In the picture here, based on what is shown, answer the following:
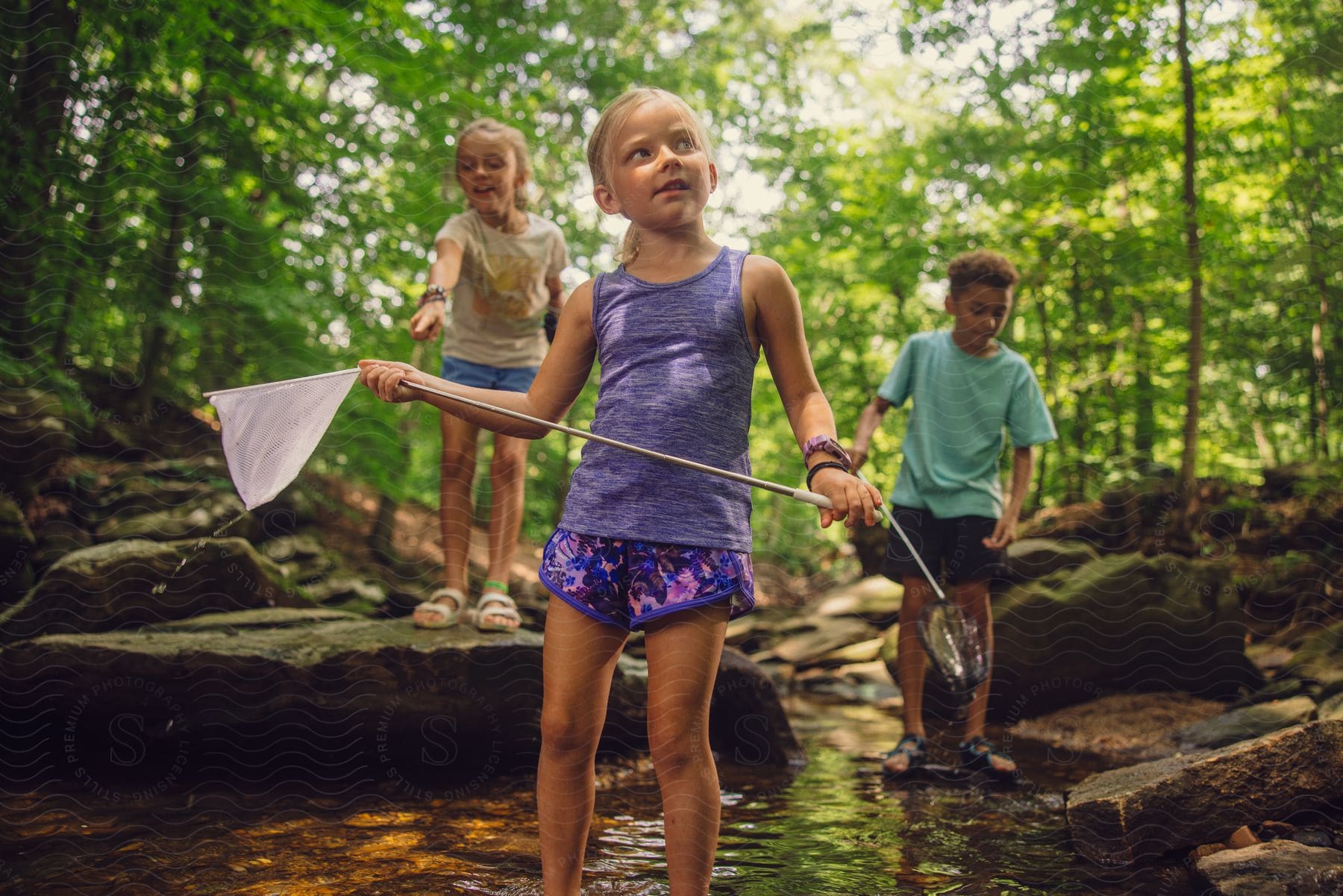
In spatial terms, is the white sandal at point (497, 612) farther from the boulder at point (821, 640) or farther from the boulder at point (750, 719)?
the boulder at point (821, 640)

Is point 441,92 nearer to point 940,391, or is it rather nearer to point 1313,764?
point 940,391

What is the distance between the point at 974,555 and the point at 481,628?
1692 mm

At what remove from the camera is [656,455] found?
150 cm

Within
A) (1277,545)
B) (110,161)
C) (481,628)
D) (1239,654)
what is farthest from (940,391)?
(110,161)

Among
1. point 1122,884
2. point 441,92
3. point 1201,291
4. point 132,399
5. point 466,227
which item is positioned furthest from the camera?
point 441,92

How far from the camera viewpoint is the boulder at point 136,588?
3.10 meters

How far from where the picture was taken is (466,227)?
3.08 metres

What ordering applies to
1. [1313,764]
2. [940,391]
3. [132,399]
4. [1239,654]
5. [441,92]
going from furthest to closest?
[441,92], [132,399], [1239,654], [940,391], [1313,764]

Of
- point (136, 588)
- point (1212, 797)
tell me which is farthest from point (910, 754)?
point (136, 588)

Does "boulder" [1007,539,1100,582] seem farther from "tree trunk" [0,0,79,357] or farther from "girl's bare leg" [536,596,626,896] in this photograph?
"tree trunk" [0,0,79,357]

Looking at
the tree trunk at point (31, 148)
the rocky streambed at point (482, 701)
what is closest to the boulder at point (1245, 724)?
the rocky streambed at point (482, 701)

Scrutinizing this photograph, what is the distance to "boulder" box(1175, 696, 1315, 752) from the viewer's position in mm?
3367

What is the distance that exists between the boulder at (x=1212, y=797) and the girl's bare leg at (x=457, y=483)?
199 cm

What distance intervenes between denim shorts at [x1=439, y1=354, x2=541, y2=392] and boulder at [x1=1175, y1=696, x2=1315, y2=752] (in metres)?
2.81
